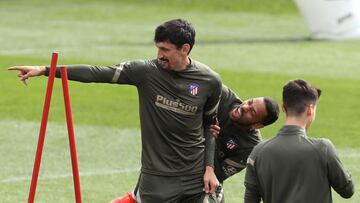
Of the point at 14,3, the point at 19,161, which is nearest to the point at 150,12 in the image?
the point at 14,3

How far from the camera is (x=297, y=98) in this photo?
275 inches

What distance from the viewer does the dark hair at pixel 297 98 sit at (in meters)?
6.98

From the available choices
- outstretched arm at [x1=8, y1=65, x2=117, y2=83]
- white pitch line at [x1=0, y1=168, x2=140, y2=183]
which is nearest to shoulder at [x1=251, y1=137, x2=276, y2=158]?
outstretched arm at [x1=8, y1=65, x2=117, y2=83]

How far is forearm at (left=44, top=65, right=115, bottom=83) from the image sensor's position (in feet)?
26.7

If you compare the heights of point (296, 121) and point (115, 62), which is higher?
point (296, 121)

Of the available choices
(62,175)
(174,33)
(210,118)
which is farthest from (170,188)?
(62,175)

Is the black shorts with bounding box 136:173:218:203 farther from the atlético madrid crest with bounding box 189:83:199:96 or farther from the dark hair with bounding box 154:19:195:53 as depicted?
the dark hair with bounding box 154:19:195:53

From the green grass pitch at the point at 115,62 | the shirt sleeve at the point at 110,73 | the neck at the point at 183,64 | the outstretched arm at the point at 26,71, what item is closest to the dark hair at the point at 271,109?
the neck at the point at 183,64

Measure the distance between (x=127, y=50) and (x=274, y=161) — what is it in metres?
16.1

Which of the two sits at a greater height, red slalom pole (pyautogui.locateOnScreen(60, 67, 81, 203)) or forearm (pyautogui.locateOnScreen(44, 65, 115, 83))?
forearm (pyautogui.locateOnScreen(44, 65, 115, 83))

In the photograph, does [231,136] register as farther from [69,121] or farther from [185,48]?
[69,121]

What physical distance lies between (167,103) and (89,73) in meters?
0.58

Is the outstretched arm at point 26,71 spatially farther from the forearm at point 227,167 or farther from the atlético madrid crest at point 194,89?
the forearm at point 227,167

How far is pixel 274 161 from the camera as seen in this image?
23.0 feet
